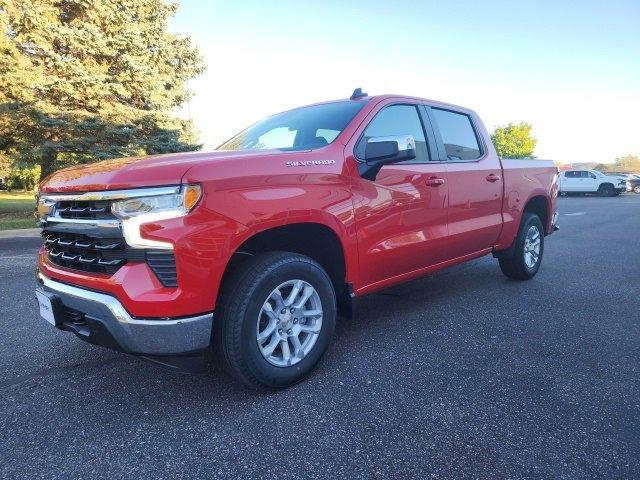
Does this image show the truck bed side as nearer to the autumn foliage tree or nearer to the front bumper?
the front bumper

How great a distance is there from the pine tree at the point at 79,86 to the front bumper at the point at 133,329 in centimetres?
1421

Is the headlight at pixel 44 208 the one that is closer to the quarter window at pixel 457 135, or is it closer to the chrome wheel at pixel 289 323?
the chrome wheel at pixel 289 323

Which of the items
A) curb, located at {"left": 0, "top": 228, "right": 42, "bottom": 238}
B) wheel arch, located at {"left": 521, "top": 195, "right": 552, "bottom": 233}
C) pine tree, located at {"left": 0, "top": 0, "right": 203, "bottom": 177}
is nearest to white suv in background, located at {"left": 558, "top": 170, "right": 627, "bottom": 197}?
pine tree, located at {"left": 0, "top": 0, "right": 203, "bottom": 177}

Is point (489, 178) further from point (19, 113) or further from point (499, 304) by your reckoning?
→ point (19, 113)

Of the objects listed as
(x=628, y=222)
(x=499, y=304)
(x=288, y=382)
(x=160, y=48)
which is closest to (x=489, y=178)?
(x=499, y=304)

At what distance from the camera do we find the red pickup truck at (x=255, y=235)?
2.11 metres

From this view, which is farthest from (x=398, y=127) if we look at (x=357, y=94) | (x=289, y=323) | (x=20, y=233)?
(x=20, y=233)

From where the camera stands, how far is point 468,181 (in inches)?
153

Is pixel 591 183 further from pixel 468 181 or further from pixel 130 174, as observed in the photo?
pixel 130 174

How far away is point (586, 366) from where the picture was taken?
2.86m

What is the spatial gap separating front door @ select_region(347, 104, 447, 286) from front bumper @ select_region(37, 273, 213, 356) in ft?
4.10

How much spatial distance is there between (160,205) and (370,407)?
5.12ft

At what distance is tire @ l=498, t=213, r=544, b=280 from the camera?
4.80 metres

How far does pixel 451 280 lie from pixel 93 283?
4.09 m
